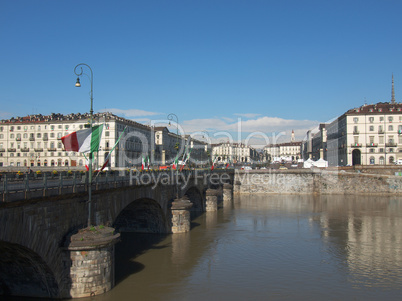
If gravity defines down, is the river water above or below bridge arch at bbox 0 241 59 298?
below

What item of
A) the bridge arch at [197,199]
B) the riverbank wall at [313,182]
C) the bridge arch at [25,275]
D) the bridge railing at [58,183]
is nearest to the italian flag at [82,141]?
the bridge railing at [58,183]

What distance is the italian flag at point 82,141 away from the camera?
58.7 ft

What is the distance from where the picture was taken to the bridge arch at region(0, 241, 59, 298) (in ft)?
53.7

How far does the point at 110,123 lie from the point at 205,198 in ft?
148

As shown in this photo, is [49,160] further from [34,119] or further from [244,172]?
[244,172]

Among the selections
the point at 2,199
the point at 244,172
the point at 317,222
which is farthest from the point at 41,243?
the point at 244,172

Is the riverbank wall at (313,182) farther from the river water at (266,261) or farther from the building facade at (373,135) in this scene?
the river water at (266,261)

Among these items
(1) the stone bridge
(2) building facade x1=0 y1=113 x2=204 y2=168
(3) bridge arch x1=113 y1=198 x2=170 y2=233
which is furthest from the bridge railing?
(2) building facade x1=0 y1=113 x2=204 y2=168

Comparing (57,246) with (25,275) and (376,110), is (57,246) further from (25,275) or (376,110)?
(376,110)

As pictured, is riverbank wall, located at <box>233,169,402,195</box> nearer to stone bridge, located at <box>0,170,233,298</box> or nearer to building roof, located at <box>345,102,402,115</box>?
building roof, located at <box>345,102,402,115</box>

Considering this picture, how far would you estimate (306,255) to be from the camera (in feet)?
95.6

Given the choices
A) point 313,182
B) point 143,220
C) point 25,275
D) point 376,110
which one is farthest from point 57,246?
point 376,110

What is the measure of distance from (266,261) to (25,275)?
1664cm

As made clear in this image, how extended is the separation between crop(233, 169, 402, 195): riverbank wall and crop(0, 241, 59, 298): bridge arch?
67654 millimetres
